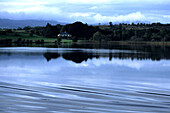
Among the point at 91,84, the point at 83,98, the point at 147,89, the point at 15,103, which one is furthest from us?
the point at 91,84

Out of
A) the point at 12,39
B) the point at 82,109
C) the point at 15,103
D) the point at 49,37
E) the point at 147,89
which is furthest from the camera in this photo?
the point at 49,37

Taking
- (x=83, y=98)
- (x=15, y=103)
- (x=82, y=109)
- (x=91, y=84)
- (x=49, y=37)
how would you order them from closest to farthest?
(x=82, y=109) → (x=15, y=103) → (x=83, y=98) → (x=91, y=84) → (x=49, y=37)

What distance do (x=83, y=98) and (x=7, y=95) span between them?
13.5ft

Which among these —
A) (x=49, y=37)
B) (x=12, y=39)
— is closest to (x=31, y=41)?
(x=12, y=39)

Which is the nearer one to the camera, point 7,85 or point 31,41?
point 7,85

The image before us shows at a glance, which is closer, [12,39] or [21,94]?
[21,94]

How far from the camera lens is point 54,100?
15234 mm

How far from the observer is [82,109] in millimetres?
13461

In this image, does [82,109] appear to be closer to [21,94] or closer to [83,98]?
[83,98]

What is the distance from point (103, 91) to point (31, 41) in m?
144

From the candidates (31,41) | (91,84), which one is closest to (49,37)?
(31,41)

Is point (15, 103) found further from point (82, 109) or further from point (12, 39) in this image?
→ point (12, 39)

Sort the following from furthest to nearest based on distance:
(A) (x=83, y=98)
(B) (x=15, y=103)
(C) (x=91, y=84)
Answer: (C) (x=91, y=84)
(A) (x=83, y=98)
(B) (x=15, y=103)

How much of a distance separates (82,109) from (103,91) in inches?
185
